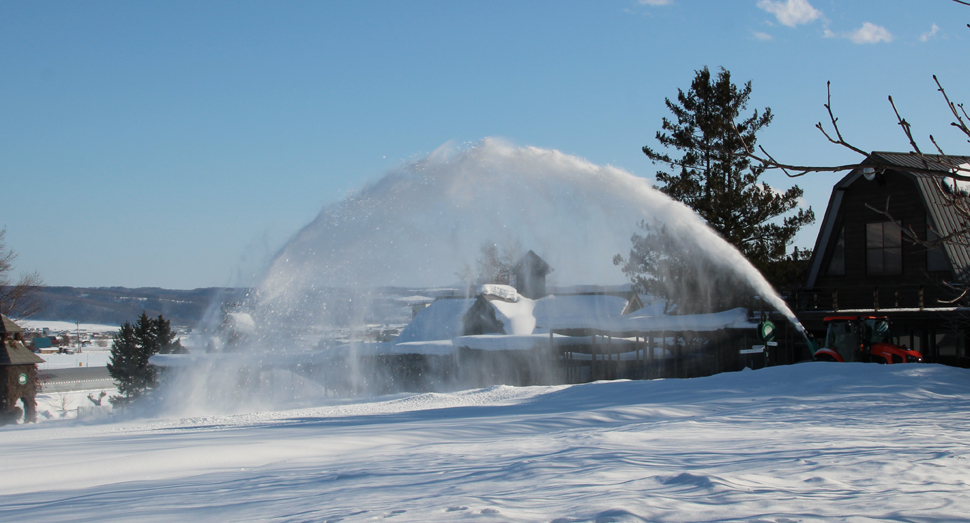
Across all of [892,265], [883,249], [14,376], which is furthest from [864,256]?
[14,376]

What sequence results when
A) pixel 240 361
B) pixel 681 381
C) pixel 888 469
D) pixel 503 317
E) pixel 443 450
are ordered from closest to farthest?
1. pixel 888 469
2. pixel 443 450
3. pixel 681 381
4. pixel 240 361
5. pixel 503 317

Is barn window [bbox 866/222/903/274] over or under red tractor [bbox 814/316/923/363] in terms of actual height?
over

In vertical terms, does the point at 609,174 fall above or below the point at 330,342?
above

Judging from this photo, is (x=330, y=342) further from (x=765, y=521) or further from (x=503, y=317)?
(x=765, y=521)

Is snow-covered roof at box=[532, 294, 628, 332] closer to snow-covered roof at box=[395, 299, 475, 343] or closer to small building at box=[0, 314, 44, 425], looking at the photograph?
snow-covered roof at box=[395, 299, 475, 343]

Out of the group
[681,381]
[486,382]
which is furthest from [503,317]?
[681,381]

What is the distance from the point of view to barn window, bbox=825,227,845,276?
81.8ft

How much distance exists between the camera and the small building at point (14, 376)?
26078 mm

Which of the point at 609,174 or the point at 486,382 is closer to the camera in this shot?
the point at 609,174

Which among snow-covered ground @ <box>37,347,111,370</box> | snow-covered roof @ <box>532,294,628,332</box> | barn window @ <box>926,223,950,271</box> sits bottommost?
snow-covered ground @ <box>37,347,111,370</box>

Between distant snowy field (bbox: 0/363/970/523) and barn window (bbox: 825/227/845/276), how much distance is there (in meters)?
14.7

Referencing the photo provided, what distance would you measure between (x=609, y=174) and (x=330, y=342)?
45.6 feet

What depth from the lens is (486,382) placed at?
27.9 meters

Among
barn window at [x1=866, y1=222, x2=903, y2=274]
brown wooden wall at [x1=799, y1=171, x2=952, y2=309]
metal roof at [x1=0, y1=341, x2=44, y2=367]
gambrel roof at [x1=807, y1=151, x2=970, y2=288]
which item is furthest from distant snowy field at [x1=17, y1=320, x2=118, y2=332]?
barn window at [x1=866, y1=222, x2=903, y2=274]
